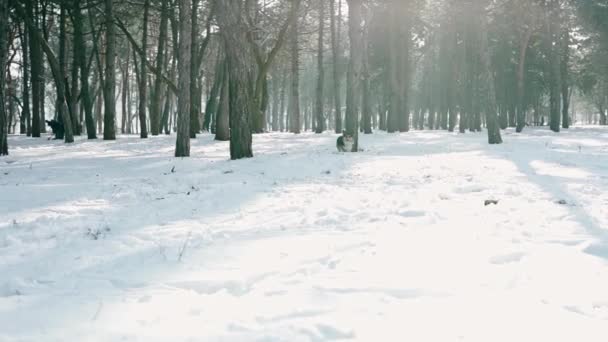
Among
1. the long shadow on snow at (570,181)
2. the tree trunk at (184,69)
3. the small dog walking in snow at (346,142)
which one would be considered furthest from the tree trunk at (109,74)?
the long shadow on snow at (570,181)

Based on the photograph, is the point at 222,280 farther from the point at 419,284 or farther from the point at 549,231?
the point at 549,231

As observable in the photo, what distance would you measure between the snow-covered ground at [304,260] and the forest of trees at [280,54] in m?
5.65

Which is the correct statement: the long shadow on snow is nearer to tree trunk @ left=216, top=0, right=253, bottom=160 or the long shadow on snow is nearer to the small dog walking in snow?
the small dog walking in snow

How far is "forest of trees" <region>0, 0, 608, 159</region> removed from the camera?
1236 cm

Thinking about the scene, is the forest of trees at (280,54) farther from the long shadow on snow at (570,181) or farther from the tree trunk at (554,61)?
the long shadow on snow at (570,181)

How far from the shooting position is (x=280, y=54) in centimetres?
2388

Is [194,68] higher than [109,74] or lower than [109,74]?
higher

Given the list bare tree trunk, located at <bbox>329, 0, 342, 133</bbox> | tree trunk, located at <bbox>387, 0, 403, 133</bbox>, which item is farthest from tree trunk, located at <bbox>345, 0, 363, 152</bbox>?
tree trunk, located at <bbox>387, 0, 403, 133</bbox>

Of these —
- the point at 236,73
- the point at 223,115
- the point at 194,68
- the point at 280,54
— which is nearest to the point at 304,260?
the point at 236,73

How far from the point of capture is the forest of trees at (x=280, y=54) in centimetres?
1236

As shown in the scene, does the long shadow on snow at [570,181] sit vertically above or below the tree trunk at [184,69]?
below

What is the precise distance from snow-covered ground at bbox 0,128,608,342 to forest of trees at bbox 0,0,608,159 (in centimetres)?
565

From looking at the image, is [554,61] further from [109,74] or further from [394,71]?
[109,74]

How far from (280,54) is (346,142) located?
12.0 metres
